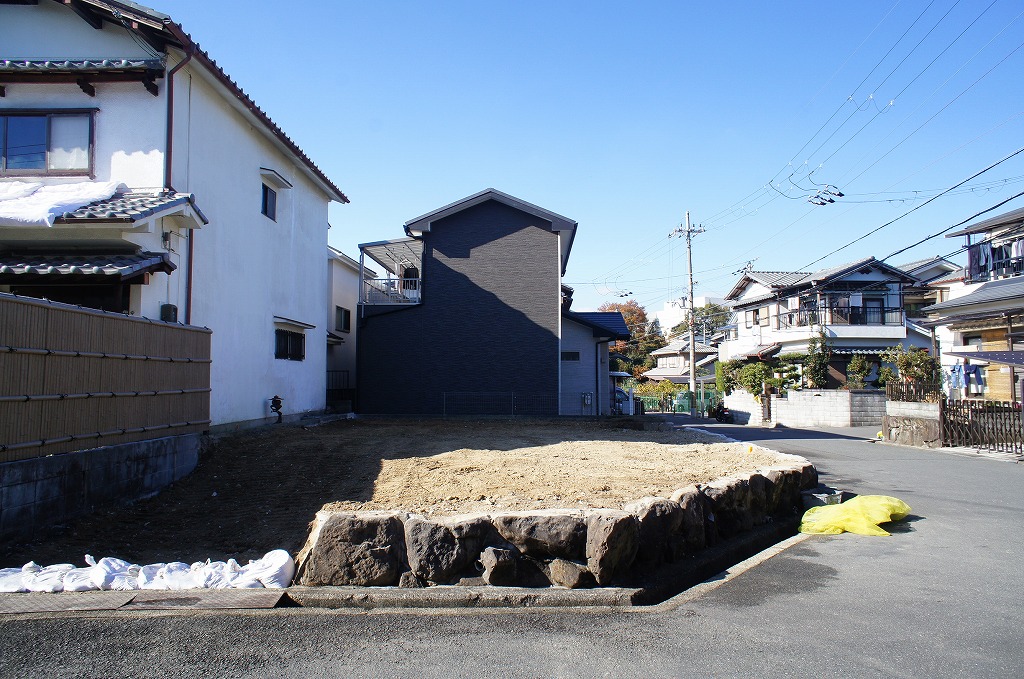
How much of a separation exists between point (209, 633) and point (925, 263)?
A: 135 ft

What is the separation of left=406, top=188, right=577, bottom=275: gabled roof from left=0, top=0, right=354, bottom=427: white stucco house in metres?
7.32

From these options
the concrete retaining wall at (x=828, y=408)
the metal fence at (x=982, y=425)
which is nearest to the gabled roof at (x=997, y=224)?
the concrete retaining wall at (x=828, y=408)

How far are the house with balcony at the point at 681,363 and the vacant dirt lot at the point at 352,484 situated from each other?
1615 inches

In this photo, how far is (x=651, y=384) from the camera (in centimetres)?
5288

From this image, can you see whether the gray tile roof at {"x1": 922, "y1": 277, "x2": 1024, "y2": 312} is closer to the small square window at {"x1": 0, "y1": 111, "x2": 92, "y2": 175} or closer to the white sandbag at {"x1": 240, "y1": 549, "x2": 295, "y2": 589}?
the white sandbag at {"x1": 240, "y1": 549, "x2": 295, "y2": 589}

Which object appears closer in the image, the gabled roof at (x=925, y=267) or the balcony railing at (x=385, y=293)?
the balcony railing at (x=385, y=293)

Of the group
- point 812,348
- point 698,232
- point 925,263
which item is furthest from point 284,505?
point 925,263

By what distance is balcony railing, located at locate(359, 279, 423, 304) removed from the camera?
2177cm

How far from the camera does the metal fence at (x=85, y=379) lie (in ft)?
18.5

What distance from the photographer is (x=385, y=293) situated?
888 inches

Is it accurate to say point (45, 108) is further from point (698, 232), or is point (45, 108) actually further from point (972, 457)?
point (698, 232)

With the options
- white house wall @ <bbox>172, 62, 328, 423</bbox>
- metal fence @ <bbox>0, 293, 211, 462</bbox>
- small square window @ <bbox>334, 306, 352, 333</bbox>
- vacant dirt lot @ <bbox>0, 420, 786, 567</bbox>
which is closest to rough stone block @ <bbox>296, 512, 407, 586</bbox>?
vacant dirt lot @ <bbox>0, 420, 786, 567</bbox>

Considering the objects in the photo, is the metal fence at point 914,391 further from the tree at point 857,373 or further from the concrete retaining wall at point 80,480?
the concrete retaining wall at point 80,480

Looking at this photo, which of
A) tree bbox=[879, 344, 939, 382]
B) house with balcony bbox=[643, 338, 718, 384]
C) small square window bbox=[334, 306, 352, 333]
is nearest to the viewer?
small square window bbox=[334, 306, 352, 333]
